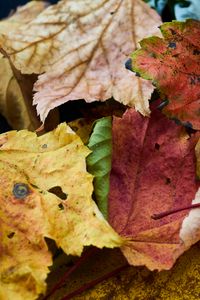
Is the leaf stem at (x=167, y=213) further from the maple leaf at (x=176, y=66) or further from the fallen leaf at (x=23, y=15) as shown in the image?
the fallen leaf at (x=23, y=15)

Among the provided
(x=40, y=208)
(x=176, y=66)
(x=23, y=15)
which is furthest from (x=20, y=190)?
(x=23, y=15)

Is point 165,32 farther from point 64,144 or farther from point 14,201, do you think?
point 14,201

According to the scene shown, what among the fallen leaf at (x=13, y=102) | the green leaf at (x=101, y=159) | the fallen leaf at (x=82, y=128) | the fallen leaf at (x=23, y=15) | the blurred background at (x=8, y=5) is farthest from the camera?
the blurred background at (x=8, y=5)

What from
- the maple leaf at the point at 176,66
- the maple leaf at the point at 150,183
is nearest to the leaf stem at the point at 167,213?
the maple leaf at the point at 150,183

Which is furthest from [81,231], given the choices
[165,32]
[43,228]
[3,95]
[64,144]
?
[3,95]

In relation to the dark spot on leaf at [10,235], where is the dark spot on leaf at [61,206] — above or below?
above

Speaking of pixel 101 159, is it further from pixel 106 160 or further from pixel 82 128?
pixel 82 128

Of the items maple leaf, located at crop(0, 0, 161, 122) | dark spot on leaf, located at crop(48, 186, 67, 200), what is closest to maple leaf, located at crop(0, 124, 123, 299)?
dark spot on leaf, located at crop(48, 186, 67, 200)

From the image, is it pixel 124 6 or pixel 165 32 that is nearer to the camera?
pixel 165 32
